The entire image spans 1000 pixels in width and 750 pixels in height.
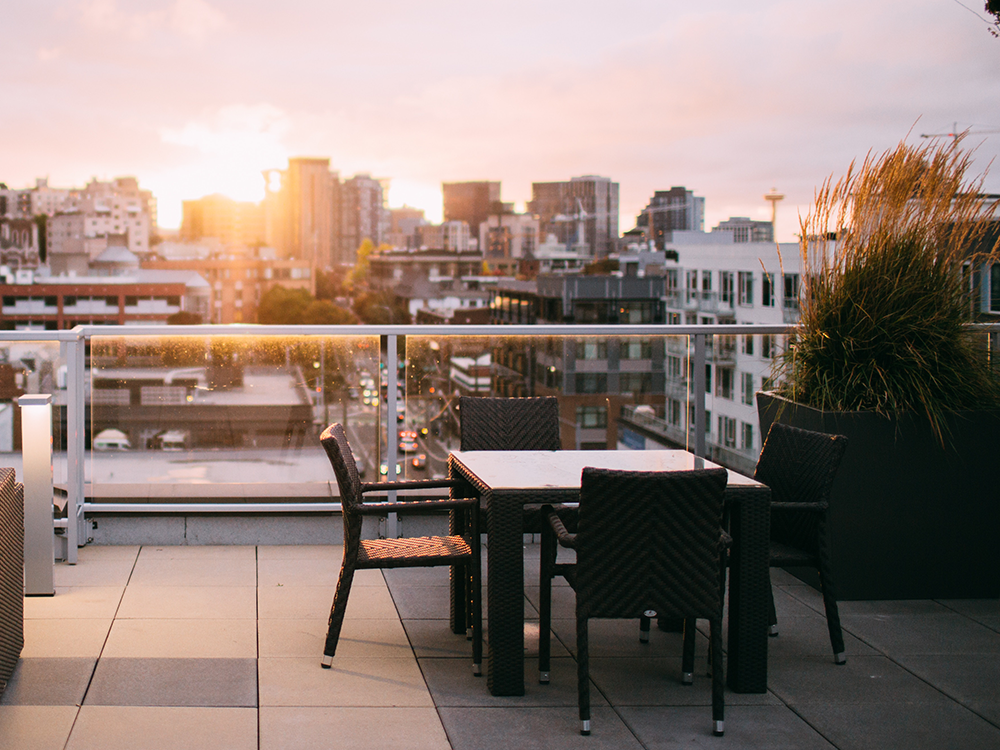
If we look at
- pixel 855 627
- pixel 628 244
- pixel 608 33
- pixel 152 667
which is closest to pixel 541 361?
pixel 855 627

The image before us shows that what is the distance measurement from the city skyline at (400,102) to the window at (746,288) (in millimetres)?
4139

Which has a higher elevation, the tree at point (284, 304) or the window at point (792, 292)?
the tree at point (284, 304)

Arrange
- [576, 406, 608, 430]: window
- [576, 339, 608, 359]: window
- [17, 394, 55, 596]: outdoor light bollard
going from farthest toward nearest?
[576, 339, 608, 359]: window, [576, 406, 608, 430]: window, [17, 394, 55, 596]: outdoor light bollard

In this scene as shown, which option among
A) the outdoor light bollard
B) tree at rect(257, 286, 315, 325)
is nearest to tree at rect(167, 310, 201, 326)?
tree at rect(257, 286, 315, 325)

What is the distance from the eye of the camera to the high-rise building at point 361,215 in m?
112

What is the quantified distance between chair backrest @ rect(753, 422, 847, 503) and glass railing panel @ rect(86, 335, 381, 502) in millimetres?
2193

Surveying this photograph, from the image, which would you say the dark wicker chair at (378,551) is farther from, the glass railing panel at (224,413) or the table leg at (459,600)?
the glass railing panel at (224,413)

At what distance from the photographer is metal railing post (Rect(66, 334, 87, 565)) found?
4961mm

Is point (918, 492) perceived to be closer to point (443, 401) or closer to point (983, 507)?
point (983, 507)

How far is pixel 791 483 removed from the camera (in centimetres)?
383

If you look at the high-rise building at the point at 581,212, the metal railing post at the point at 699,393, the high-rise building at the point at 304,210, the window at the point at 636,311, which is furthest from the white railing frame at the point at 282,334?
the high-rise building at the point at 304,210

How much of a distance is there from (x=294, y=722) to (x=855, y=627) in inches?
90.4

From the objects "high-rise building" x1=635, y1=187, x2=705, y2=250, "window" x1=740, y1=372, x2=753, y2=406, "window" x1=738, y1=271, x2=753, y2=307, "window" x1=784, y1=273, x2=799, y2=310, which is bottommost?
"window" x1=740, y1=372, x2=753, y2=406

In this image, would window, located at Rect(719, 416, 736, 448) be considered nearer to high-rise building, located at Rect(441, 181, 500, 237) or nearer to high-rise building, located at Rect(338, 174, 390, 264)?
high-rise building, located at Rect(441, 181, 500, 237)
